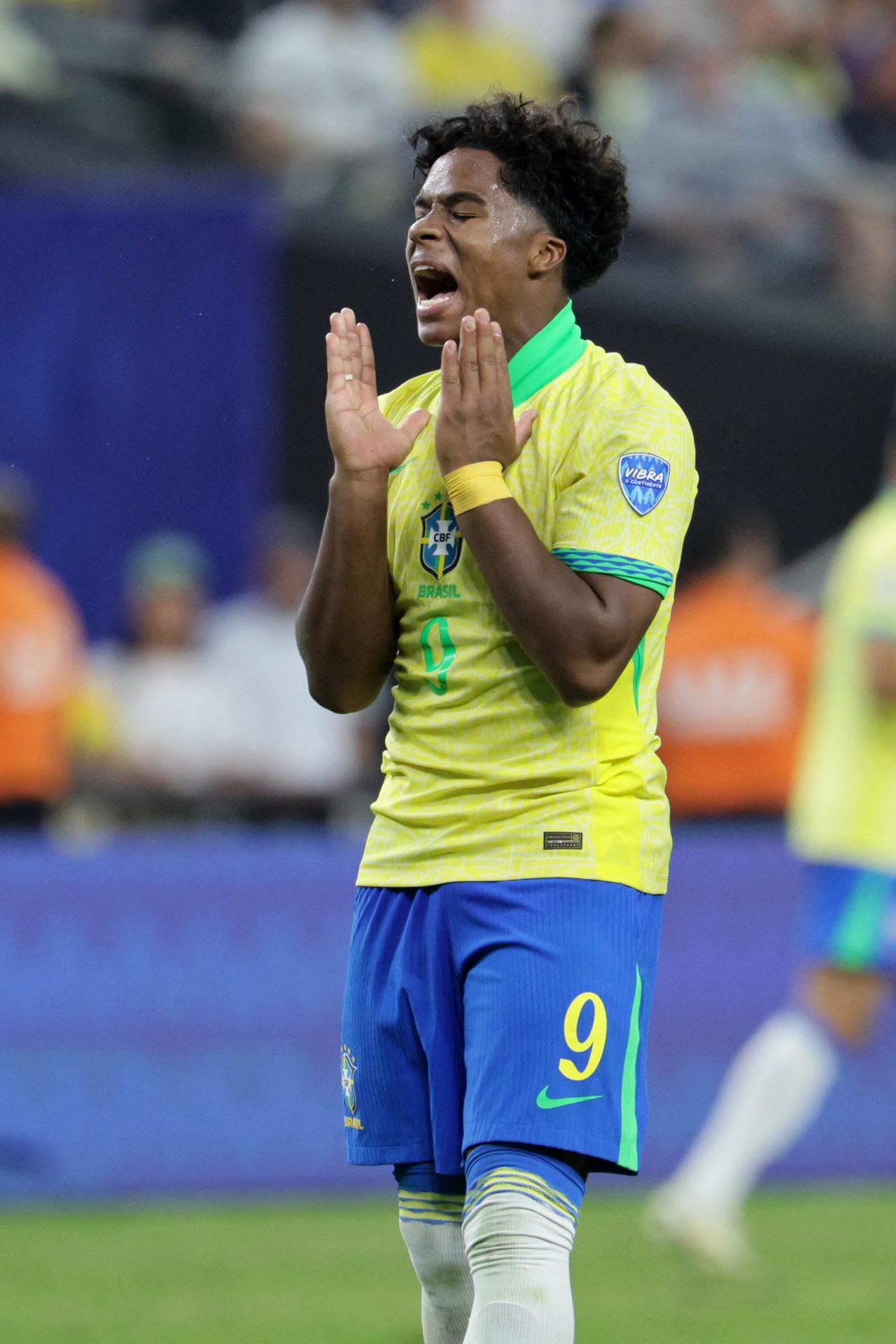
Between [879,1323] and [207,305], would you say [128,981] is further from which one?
[207,305]

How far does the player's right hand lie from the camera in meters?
3.06

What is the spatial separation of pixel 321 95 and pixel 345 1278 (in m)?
5.70

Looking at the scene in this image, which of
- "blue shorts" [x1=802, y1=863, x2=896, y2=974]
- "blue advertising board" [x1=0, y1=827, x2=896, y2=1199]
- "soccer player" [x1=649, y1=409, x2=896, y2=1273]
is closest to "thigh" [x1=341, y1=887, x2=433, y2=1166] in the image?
→ "soccer player" [x1=649, y1=409, x2=896, y2=1273]

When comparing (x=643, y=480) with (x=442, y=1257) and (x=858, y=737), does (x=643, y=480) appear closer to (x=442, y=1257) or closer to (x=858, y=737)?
(x=442, y=1257)

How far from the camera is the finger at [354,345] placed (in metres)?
3.15

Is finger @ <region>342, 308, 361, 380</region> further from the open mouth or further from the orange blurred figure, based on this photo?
the orange blurred figure

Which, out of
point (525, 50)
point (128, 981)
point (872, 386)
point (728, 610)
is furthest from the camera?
point (525, 50)

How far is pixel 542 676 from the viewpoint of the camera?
9.95 ft

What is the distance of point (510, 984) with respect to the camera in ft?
9.76

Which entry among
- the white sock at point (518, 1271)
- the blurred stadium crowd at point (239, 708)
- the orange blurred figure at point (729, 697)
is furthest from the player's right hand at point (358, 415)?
the orange blurred figure at point (729, 697)

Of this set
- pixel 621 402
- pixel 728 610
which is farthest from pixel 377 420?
pixel 728 610

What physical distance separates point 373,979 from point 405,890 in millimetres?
141

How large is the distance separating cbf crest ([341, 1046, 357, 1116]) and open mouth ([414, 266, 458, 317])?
3.49 ft

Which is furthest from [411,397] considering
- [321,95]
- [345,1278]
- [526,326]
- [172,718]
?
[321,95]
